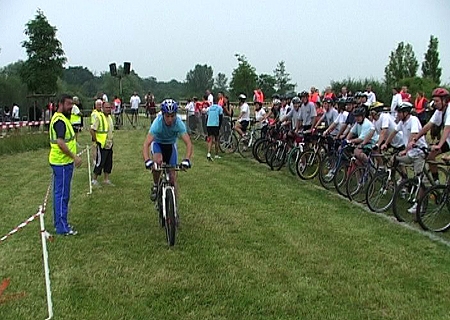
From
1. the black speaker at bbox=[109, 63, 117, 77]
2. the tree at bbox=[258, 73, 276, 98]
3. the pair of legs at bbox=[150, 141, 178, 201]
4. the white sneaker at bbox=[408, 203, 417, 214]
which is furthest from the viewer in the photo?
the tree at bbox=[258, 73, 276, 98]

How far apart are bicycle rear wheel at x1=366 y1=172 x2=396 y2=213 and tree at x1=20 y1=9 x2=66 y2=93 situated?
32.4 metres

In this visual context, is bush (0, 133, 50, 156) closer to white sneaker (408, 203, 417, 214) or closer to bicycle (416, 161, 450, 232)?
white sneaker (408, 203, 417, 214)

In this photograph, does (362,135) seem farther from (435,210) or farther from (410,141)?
(435,210)

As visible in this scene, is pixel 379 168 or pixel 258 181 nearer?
pixel 379 168

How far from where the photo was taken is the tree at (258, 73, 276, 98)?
47.6m

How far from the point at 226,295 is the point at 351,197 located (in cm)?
534

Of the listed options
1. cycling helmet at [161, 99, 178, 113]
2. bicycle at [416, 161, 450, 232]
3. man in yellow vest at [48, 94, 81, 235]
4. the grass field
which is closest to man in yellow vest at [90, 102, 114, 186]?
the grass field

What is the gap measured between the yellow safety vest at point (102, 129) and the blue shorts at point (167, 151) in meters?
3.66

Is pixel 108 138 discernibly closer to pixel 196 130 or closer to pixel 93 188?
pixel 93 188

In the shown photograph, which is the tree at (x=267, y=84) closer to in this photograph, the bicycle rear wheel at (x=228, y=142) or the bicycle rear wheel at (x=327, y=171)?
the bicycle rear wheel at (x=228, y=142)

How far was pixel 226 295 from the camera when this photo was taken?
5543 mm

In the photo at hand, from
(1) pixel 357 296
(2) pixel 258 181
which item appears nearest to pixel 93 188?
(2) pixel 258 181

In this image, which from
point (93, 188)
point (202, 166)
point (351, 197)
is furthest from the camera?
point (202, 166)

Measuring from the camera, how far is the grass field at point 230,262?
17.3 feet
